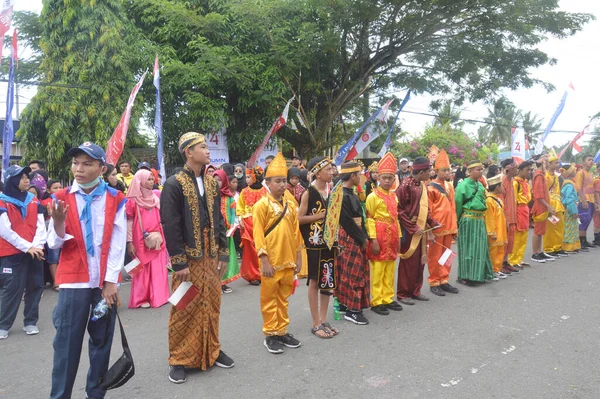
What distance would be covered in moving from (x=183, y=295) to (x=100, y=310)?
0.67 meters

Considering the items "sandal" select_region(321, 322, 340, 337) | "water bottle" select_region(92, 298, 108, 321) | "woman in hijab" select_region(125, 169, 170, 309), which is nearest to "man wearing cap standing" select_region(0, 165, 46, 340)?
"woman in hijab" select_region(125, 169, 170, 309)

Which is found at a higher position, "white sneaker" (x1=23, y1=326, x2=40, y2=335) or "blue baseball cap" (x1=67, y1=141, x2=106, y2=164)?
"blue baseball cap" (x1=67, y1=141, x2=106, y2=164)

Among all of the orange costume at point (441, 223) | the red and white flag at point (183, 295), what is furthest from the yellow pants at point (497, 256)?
the red and white flag at point (183, 295)

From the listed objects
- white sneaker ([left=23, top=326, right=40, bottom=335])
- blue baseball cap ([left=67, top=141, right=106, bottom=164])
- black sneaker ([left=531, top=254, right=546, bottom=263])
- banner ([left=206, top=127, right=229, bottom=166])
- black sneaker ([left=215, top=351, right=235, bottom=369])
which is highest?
banner ([left=206, top=127, right=229, bottom=166])

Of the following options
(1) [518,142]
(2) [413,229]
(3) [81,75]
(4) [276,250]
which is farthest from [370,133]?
(4) [276,250]

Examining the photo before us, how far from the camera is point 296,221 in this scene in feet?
14.4

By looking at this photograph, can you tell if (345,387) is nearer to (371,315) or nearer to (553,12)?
(371,315)

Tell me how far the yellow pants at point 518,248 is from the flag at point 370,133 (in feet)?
21.9

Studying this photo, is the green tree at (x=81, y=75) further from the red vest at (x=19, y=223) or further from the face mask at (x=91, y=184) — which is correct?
the face mask at (x=91, y=184)

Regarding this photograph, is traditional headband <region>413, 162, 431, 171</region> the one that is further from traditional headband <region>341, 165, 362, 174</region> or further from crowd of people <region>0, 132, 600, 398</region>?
traditional headband <region>341, 165, 362, 174</region>

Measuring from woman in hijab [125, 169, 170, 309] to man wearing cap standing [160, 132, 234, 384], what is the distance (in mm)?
2294

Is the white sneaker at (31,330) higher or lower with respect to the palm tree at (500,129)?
lower

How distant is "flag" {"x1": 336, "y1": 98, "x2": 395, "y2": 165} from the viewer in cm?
1400

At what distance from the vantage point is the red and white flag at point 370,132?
553 inches
